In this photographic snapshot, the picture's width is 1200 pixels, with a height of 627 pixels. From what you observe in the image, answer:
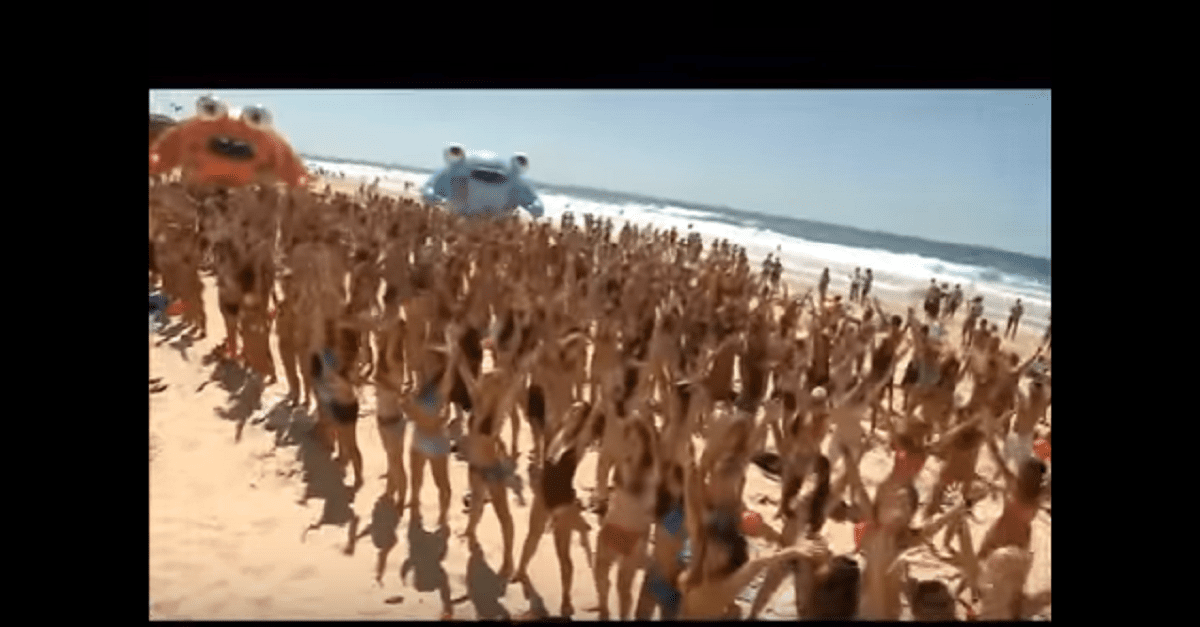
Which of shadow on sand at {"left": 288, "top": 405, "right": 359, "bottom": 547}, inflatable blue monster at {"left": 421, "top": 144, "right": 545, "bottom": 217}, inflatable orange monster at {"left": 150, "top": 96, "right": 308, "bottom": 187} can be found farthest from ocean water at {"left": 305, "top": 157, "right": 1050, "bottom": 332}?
shadow on sand at {"left": 288, "top": 405, "right": 359, "bottom": 547}

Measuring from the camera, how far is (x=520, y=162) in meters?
29.1

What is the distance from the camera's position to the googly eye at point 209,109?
2338 centimetres

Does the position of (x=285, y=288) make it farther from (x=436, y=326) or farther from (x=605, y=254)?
(x=605, y=254)

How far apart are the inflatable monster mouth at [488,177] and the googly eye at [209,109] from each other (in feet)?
28.6

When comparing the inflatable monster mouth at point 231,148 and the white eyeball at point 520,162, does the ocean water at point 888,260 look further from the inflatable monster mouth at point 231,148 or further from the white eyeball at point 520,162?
the inflatable monster mouth at point 231,148

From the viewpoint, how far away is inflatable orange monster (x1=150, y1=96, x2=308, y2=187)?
23656 mm

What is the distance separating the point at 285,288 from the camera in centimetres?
980

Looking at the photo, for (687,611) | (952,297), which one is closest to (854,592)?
(687,611)

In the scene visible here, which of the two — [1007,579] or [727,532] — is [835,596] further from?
[1007,579]

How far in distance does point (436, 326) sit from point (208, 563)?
3.72 m

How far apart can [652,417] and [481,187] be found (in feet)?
81.6

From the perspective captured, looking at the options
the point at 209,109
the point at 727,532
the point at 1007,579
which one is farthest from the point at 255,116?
the point at 1007,579

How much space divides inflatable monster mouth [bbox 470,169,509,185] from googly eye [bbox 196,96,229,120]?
873 centimetres

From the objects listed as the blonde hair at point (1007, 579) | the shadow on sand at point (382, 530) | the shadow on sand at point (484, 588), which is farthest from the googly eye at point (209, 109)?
the blonde hair at point (1007, 579)
